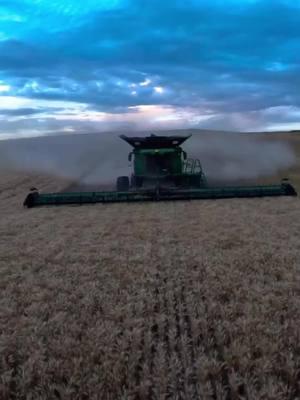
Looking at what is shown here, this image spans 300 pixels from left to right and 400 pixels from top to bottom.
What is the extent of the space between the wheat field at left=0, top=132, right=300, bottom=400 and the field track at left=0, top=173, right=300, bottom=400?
0.01 m

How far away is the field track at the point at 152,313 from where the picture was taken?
357 centimetres

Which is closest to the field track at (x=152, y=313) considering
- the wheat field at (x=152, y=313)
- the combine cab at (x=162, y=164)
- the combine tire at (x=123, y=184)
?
the wheat field at (x=152, y=313)

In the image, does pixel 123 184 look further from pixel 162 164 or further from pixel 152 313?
pixel 152 313

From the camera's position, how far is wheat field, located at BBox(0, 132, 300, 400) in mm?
3570

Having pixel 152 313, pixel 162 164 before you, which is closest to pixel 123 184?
pixel 162 164

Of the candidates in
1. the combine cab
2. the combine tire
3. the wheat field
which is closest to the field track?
the wheat field

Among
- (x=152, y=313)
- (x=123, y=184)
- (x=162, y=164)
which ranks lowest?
(x=152, y=313)

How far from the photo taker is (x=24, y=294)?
5656 mm

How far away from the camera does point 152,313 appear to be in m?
4.93

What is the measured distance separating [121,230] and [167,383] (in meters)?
6.46

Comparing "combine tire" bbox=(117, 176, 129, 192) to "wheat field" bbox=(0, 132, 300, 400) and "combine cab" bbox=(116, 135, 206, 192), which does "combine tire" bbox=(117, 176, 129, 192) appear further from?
"wheat field" bbox=(0, 132, 300, 400)

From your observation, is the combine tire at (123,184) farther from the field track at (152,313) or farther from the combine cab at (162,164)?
the field track at (152,313)

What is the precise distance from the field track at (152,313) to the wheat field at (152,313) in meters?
0.01

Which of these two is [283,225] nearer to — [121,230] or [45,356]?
[121,230]
